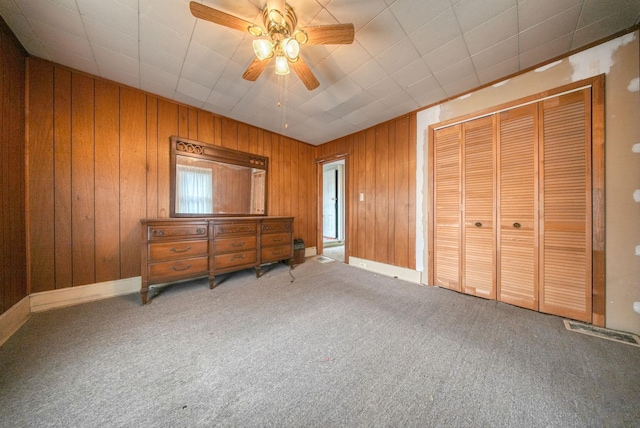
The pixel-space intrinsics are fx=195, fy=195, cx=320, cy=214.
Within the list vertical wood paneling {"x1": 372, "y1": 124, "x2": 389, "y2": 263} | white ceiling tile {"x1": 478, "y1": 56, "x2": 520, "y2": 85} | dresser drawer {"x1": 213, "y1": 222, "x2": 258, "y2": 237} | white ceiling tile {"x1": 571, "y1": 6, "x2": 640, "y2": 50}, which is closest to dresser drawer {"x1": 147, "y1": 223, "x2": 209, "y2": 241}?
dresser drawer {"x1": 213, "y1": 222, "x2": 258, "y2": 237}

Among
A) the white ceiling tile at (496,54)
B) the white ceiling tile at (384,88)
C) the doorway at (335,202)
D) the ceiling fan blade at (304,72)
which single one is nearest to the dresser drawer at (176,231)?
the ceiling fan blade at (304,72)

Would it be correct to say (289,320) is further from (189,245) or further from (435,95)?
(435,95)

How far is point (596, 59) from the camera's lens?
1724 millimetres

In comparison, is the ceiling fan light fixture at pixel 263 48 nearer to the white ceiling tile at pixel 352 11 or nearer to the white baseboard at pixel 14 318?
the white ceiling tile at pixel 352 11

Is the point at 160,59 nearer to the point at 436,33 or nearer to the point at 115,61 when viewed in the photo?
the point at 115,61

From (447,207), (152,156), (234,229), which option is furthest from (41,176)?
(447,207)

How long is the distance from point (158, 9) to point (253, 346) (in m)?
2.61

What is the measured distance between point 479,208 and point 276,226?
9.02ft

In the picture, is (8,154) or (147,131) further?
(147,131)

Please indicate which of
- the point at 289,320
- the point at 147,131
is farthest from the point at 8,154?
the point at 289,320

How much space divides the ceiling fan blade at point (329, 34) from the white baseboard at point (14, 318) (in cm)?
317

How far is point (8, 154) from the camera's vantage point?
5.42 ft

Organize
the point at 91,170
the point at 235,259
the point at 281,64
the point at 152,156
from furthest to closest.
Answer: the point at 235,259
the point at 152,156
the point at 91,170
the point at 281,64

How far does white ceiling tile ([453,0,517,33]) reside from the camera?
4.58ft
